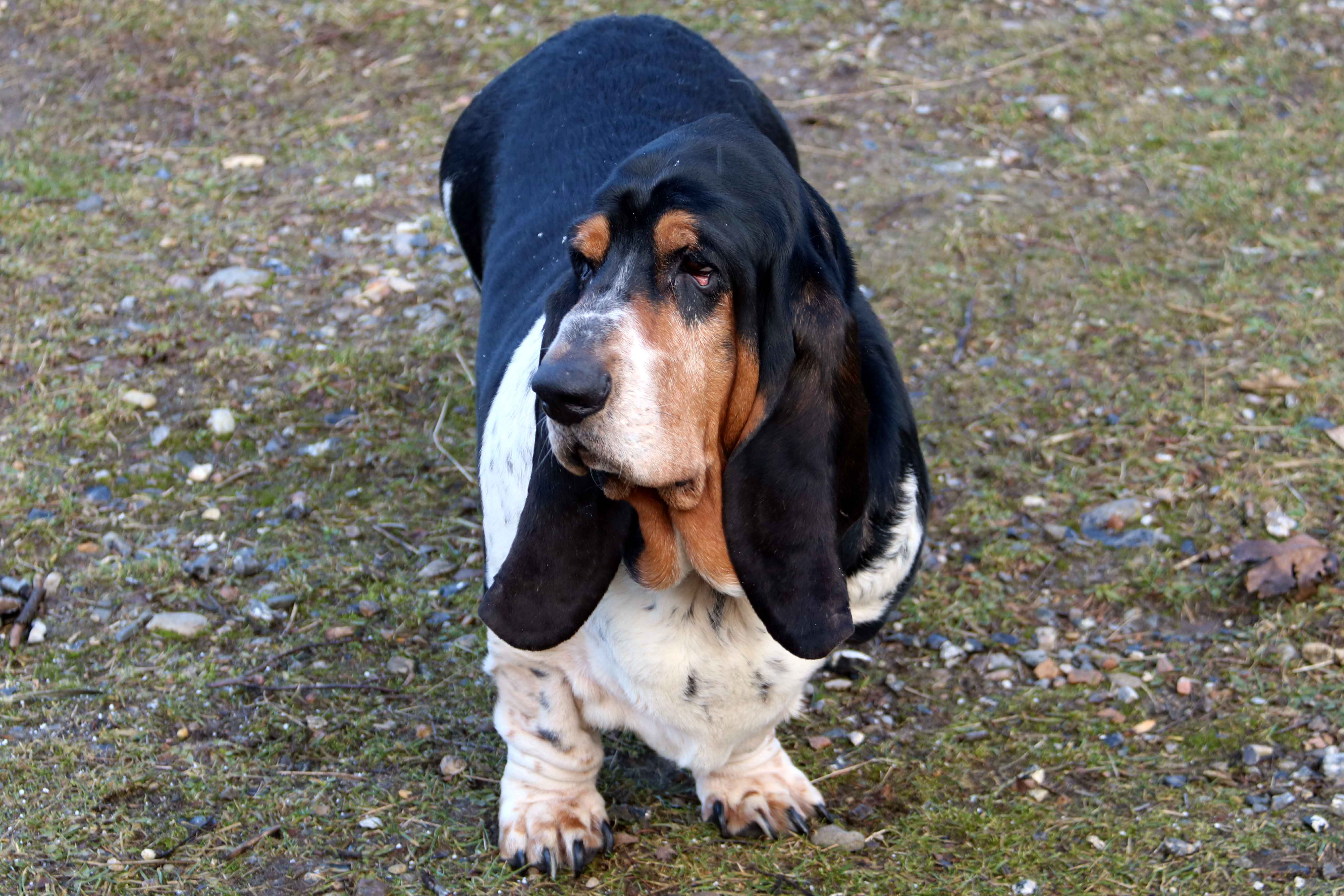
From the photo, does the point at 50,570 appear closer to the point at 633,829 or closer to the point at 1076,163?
the point at 633,829

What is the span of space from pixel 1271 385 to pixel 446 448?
2.78 metres

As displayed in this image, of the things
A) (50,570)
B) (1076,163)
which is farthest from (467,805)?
(1076,163)

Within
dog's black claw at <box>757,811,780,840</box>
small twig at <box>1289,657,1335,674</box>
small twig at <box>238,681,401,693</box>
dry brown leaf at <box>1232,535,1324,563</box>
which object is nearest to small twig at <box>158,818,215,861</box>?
small twig at <box>238,681,401,693</box>

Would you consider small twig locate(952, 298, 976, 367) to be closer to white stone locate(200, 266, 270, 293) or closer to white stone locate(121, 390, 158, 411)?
white stone locate(200, 266, 270, 293)

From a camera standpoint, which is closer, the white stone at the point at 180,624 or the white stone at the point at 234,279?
the white stone at the point at 180,624

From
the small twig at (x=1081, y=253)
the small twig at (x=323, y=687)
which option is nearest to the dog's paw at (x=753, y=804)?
the small twig at (x=323, y=687)

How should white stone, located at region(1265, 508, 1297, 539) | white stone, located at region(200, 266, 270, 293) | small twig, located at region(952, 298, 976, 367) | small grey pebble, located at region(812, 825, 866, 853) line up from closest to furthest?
1. small grey pebble, located at region(812, 825, 866, 853)
2. white stone, located at region(1265, 508, 1297, 539)
3. small twig, located at region(952, 298, 976, 367)
4. white stone, located at region(200, 266, 270, 293)

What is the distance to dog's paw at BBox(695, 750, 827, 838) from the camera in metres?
2.95

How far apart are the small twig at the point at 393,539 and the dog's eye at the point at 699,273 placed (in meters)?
1.91

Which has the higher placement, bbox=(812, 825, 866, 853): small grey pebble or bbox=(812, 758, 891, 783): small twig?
bbox=(812, 825, 866, 853): small grey pebble

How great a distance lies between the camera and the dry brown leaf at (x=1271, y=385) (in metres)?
4.44

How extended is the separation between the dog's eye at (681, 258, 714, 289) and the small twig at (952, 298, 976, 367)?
8.58 ft

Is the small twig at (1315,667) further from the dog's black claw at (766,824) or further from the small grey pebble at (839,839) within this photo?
the dog's black claw at (766,824)

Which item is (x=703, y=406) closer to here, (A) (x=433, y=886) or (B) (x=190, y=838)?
(A) (x=433, y=886)
